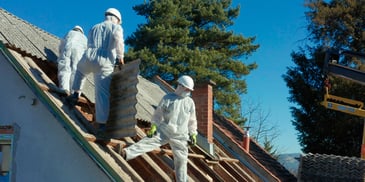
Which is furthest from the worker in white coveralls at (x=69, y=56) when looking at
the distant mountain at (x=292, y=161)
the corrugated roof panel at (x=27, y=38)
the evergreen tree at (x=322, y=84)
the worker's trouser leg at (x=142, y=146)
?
the evergreen tree at (x=322, y=84)

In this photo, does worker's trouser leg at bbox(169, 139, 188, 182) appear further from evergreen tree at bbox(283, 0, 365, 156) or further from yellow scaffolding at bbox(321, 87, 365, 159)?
evergreen tree at bbox(283, 0, 365, 156)

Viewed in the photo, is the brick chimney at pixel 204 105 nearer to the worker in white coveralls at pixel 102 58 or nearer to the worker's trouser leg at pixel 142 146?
the worker's trouser leg at pixel 142 146

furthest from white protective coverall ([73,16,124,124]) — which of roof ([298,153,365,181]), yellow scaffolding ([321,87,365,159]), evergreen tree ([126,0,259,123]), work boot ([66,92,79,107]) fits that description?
evergreen tree ([126,0,259,123])

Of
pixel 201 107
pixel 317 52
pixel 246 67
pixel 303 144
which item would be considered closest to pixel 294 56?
pixel 317 52

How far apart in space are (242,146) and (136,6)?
1730cm

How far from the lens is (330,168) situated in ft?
14.1

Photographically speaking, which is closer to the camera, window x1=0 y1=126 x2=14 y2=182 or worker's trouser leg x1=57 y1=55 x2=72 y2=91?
window x1=0 y1=126 x2=14 y2=182

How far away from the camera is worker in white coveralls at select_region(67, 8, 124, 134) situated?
5.87m

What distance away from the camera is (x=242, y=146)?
13.4 meters

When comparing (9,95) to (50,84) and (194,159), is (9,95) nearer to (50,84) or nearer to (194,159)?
(50,84)

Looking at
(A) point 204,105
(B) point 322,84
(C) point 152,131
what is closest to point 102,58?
(C) point 152,131

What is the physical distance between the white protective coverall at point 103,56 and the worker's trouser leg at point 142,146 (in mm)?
468

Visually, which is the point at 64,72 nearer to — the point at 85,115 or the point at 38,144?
the point at 85,115

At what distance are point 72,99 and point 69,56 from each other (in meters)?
0.98
